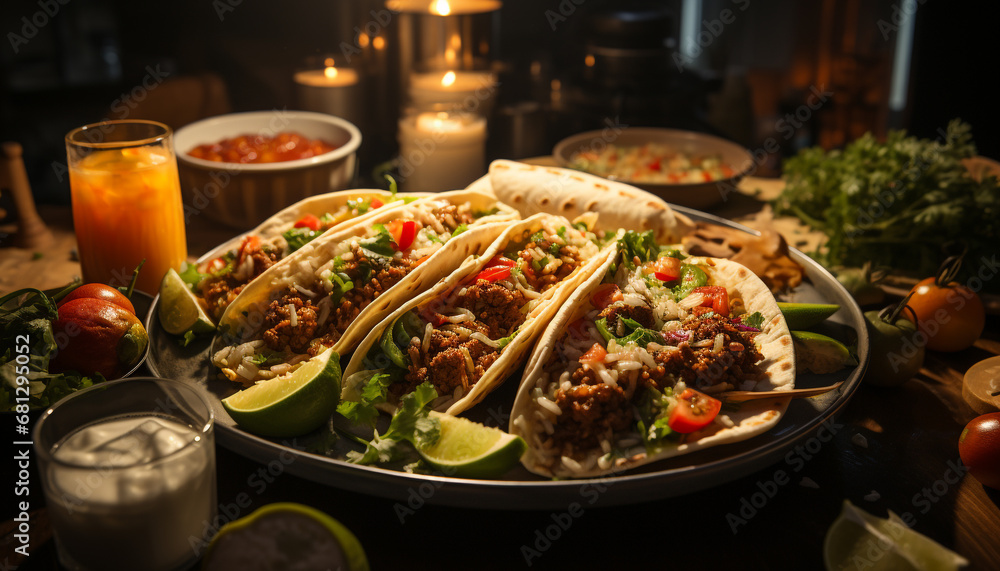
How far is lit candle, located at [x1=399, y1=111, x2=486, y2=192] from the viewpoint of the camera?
14.7ft

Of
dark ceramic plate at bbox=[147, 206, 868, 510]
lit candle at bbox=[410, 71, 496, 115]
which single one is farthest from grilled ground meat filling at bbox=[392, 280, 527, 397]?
lit candle at bbox=[410, 71, 496, 115]

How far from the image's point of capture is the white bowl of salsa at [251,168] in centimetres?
362

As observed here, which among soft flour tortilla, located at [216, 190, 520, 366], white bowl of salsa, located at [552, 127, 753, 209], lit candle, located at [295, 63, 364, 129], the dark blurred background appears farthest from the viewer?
the dark blurred background

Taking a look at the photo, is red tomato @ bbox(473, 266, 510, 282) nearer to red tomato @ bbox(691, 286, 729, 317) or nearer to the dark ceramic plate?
the dark ceramic plate

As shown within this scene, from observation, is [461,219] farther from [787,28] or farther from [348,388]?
[787,28]

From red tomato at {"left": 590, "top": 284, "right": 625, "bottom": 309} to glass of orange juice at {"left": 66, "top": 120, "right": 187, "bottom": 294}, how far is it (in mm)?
1994

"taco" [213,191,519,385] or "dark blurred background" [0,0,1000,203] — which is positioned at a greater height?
"dark blurred background" [0,0,1000,203]

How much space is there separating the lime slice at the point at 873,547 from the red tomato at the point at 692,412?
446 millimetres

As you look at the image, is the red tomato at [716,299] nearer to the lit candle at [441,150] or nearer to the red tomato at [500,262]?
the red tomato at [500,262]

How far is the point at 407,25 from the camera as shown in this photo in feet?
19.9

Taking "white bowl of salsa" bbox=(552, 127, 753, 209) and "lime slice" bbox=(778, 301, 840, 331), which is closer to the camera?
"lime slice" bbox=(778, 301, 840, 331)

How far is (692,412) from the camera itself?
2.01 meters

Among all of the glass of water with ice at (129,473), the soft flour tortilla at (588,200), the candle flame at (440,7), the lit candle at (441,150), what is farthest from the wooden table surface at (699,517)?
the candle flame at (440,7)

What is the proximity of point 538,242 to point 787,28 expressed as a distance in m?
7.48
